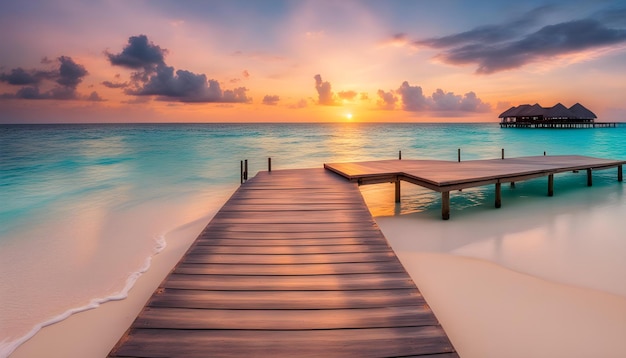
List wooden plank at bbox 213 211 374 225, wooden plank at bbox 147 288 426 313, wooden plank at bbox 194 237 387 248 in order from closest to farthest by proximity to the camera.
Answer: wooden plank at bbox 147 288 426 313 → wooden plank at bbox 194 237 387 248 → wooden plank at bbox 213 211 374 225

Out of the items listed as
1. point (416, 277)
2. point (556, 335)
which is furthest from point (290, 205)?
point (556, 335)

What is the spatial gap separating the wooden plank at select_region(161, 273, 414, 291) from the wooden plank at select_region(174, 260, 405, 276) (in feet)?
0.31

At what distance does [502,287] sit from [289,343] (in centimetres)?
414

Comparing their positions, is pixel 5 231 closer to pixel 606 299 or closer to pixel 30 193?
pixel 30 193

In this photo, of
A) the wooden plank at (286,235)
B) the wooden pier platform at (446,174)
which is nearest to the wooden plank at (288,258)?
the wooden plank at (286,235)

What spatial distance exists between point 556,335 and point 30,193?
60.6 ft

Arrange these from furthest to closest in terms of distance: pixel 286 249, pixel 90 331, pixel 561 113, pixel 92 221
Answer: pixel 561 113
pixel 92 221
pixel 286 249
pixel 90 331

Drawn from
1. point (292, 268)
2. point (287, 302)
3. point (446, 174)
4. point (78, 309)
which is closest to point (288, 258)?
point (292, 268)

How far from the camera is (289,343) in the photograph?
2492mm

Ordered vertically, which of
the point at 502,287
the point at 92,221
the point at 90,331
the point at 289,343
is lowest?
the point at 90,331

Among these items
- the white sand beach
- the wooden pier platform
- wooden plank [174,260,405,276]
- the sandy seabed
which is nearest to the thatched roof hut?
the wooden pier platform

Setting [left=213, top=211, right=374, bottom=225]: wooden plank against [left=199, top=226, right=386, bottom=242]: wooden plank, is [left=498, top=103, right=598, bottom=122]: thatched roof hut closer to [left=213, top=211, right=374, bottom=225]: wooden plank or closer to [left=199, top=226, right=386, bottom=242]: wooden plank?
[left=213, top=211, right=374, bottom=225]: wooden plank

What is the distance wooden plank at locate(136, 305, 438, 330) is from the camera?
8.81ft

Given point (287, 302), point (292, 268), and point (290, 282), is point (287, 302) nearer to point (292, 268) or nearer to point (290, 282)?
point (290, 282)
